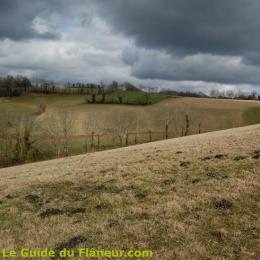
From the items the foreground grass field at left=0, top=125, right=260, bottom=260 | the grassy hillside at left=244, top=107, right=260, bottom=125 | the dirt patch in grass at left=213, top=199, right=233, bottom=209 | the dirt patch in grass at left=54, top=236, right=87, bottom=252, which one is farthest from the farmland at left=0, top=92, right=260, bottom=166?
the dirt patch in grass at left=213, top=199, right=233, bottom=209

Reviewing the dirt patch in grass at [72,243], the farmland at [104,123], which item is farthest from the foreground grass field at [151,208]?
the farmland at [104,123]

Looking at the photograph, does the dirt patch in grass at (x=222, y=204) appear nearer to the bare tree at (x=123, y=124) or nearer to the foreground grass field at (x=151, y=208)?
the foreground grass field at (x=151, y=208)

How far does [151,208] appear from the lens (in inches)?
468

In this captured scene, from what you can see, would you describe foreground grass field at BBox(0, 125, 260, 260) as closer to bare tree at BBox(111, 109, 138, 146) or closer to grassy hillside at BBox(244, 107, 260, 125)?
bare tree at BBox(111, 109, 138, 146)

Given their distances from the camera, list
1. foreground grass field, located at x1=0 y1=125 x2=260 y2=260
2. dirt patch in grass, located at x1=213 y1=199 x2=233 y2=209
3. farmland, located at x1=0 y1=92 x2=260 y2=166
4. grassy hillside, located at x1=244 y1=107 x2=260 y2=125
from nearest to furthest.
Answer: foreground grass field, located at x1=0 y1=125 x2=260 y2=260 < dirt patch in grass, located at x1=213 y1=199 x2=233 y2=209 < farmland, located at x1=0 y1=92 x2=260 y2=166 < grassy hillside, located at x1=244 y1=107 x2=260 y2=125

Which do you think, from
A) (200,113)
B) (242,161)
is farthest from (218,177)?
(200,113)

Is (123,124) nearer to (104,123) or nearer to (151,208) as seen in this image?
(104,123)

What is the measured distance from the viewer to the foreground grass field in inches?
368

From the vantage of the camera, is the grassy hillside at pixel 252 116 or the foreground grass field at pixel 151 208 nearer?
the foreground grass field at pixel 151 208

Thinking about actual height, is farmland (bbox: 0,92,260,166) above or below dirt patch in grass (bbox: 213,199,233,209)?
below

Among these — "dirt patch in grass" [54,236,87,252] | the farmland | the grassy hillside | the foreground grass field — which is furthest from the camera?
the grassy hillside

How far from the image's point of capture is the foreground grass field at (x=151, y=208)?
934 centimetres

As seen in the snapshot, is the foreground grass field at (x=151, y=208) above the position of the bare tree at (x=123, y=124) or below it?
above

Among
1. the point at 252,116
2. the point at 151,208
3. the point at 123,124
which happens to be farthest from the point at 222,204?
the point at 252,116
